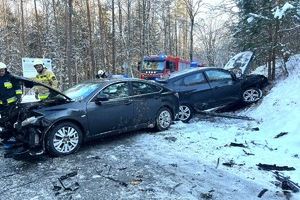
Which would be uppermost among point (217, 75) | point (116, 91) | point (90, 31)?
point (90, 31)

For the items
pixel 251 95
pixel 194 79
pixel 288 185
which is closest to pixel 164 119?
pixel 194 79

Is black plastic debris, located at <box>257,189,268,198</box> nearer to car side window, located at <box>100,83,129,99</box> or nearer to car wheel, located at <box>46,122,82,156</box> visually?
car wheel, located at <box>46,122,82,156</box>

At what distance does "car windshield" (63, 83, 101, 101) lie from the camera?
845cm

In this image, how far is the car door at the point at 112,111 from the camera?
8.34 m

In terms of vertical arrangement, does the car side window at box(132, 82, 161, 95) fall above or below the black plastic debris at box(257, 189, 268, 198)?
above

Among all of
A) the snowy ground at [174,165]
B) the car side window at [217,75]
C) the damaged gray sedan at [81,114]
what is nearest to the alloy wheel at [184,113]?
the snowy ground at [174,165]

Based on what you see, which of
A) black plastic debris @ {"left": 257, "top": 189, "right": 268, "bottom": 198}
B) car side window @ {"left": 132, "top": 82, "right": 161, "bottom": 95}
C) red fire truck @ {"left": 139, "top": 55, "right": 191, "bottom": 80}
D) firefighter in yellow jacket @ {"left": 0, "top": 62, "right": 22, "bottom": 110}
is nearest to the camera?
black plastic debris @ {"left": 257, "top": 189, "right": 268, "bottom": 198}

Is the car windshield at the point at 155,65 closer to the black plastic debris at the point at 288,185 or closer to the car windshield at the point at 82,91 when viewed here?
the car windshield at the point at 82,91

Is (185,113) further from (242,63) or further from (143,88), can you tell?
(242,63)

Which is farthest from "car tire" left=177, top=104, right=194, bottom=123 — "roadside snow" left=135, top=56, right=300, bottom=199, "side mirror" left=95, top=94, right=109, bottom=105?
"side mirror" left=95, top=94, right=109, bottom=105

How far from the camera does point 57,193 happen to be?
5863 mm

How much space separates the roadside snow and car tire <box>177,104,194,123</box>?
9.7 inches

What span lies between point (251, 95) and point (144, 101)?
493 cm

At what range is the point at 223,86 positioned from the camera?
40.5ft
